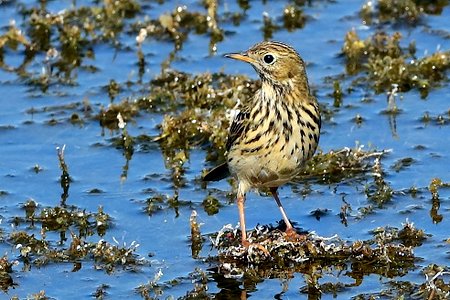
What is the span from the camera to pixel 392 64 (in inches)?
543

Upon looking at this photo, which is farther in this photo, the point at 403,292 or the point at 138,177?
the point at 138,177

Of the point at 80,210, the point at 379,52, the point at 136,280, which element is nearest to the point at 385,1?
the point at 379,52

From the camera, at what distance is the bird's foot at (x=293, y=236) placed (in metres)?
10.4

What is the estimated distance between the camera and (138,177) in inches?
477

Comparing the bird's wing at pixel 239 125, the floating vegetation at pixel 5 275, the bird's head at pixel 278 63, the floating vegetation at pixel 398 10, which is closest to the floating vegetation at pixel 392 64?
the floating vegetation at pixel 398 10

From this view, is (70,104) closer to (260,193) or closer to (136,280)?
(260,193)

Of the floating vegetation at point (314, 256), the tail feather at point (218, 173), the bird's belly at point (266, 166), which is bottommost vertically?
the floating vegetation at point (314, 256)

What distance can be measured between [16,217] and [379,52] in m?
5.00

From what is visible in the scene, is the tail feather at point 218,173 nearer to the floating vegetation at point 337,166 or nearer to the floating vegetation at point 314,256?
the floating vegetation at point 314,256

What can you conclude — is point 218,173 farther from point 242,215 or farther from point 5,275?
point 5,275

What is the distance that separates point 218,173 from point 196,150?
148 cm

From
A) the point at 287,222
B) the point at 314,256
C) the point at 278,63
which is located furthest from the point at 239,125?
the point at 314,256

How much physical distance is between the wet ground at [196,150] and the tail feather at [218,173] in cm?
34

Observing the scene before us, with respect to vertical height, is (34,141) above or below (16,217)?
above
